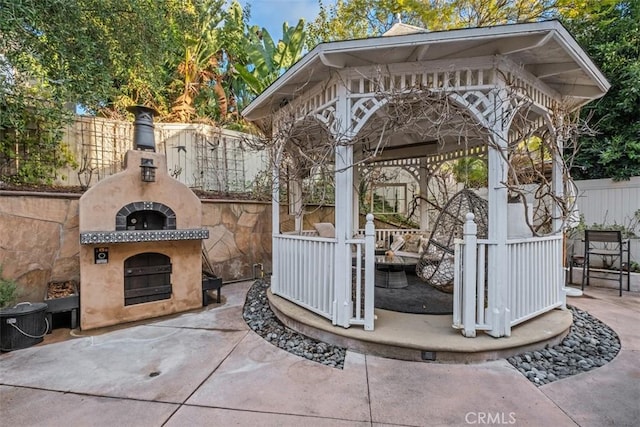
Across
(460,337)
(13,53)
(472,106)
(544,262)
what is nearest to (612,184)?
(544,262)

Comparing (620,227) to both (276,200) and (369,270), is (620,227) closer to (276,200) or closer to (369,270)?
Answer: (369,270)

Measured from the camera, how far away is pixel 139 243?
414 cm

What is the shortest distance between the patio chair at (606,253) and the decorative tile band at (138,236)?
6.66 meters

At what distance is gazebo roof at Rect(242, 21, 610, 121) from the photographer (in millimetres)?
2889

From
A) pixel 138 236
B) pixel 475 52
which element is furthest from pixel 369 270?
pixel 138 236

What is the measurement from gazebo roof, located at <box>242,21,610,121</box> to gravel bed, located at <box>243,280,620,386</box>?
9.95ft

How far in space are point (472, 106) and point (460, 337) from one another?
2404 mm

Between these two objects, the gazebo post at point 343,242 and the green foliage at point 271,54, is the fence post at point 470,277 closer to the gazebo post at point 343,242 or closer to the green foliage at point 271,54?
the gazebo post at point 343,242

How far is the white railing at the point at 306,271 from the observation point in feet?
11.9

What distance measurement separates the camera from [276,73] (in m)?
8.98

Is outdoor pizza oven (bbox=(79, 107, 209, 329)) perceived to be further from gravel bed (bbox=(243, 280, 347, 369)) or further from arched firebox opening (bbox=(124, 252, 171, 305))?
gravel bed (bbox=(243, 280, 347, 369))

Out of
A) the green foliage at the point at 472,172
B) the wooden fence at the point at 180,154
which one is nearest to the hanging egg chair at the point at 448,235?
the wooden fence at the point at 180,154

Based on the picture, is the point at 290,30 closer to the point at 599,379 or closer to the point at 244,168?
the point at 244,168

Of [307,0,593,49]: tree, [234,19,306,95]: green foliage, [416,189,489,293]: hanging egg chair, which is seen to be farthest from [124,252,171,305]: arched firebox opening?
[307,0,593,49]: tree
